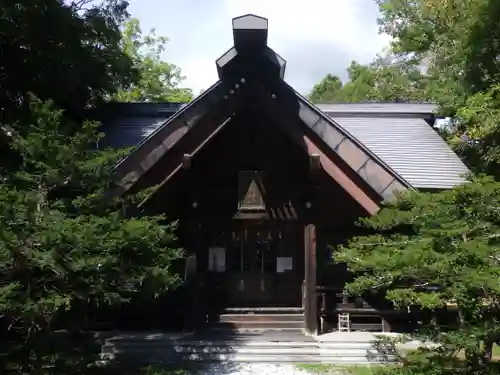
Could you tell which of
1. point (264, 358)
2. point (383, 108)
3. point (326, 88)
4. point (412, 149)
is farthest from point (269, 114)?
point (326, 88)

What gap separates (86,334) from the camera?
9305 mm

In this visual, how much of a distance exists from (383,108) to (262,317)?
956 centimetres

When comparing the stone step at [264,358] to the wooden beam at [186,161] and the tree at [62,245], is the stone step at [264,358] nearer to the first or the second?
the tree at [62,245]

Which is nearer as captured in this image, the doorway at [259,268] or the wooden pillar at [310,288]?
the wooden pillar at [310,288]

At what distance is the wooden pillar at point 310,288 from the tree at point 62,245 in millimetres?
3787

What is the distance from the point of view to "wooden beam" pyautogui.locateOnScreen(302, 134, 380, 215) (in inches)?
468

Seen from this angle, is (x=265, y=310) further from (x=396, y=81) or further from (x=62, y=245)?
(x=396, y=81)

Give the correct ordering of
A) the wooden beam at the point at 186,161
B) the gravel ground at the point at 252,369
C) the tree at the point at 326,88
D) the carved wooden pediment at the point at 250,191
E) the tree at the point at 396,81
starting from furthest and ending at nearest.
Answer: the tree at the point at 326,88 → the tree at the point at 396,81 → the carved wooden pediment at the point at 250,191 → the wooden beam at the point at 186,161 → the gravel ground at the point at 252,369

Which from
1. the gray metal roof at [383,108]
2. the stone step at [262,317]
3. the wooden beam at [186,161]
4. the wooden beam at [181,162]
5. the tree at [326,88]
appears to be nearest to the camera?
the wooden beam at [186,161]

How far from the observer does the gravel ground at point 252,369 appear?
10.3 m

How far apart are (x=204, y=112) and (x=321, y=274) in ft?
17.2

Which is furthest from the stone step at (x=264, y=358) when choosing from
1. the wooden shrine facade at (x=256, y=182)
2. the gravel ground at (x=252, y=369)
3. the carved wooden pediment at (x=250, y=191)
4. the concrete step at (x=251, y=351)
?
the carved wooden pediment at (x=250, y=191)

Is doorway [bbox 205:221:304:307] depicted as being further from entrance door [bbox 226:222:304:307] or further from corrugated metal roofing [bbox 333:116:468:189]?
corrugated metal roofing [bbox 333:116:468:189]

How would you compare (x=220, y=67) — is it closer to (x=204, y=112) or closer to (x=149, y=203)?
(x=204, y=112)
